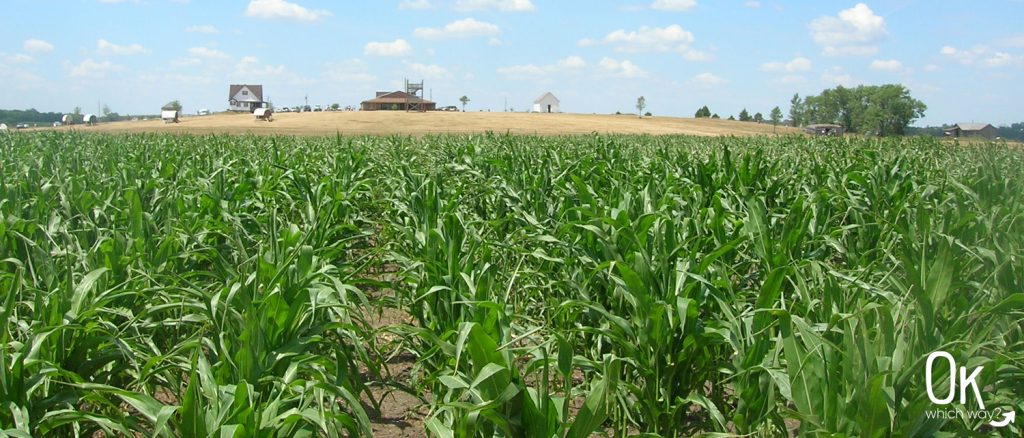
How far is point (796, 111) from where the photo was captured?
392 feet

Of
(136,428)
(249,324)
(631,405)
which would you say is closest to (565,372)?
(631,405)

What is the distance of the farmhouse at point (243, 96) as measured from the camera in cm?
12968

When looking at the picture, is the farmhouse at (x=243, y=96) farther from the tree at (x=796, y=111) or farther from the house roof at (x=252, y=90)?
the tree at (x=796, y=111)

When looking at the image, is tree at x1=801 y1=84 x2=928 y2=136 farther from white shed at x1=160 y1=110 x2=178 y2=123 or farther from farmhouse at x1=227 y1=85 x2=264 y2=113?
farmhouse at x1=227 y1=85 x2=264 y2=113

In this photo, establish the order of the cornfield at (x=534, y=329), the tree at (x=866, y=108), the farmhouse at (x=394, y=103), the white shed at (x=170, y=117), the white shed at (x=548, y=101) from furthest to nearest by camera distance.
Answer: the white shed at (x=548, y=101), the farmhouse at (x=394, y=103), the white shed at (x=170, y=117), the tree at (x=866, y=108), the cornfield at (x=534, y=329)

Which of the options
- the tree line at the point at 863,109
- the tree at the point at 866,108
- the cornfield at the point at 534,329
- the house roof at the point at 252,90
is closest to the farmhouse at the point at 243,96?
the house roof at the point at 252,90

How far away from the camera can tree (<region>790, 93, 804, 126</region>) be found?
112950 millimetres

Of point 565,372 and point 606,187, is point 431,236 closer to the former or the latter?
point 565,372

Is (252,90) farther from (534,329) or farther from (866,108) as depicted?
(534,329)

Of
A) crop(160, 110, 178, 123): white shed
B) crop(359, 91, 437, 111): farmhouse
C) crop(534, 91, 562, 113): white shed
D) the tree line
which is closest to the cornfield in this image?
the tree line

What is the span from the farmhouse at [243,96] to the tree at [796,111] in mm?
87265

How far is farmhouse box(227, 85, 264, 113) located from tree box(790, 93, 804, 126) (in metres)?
87.3

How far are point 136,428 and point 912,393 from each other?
8.65 feet

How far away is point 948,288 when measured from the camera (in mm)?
2918
